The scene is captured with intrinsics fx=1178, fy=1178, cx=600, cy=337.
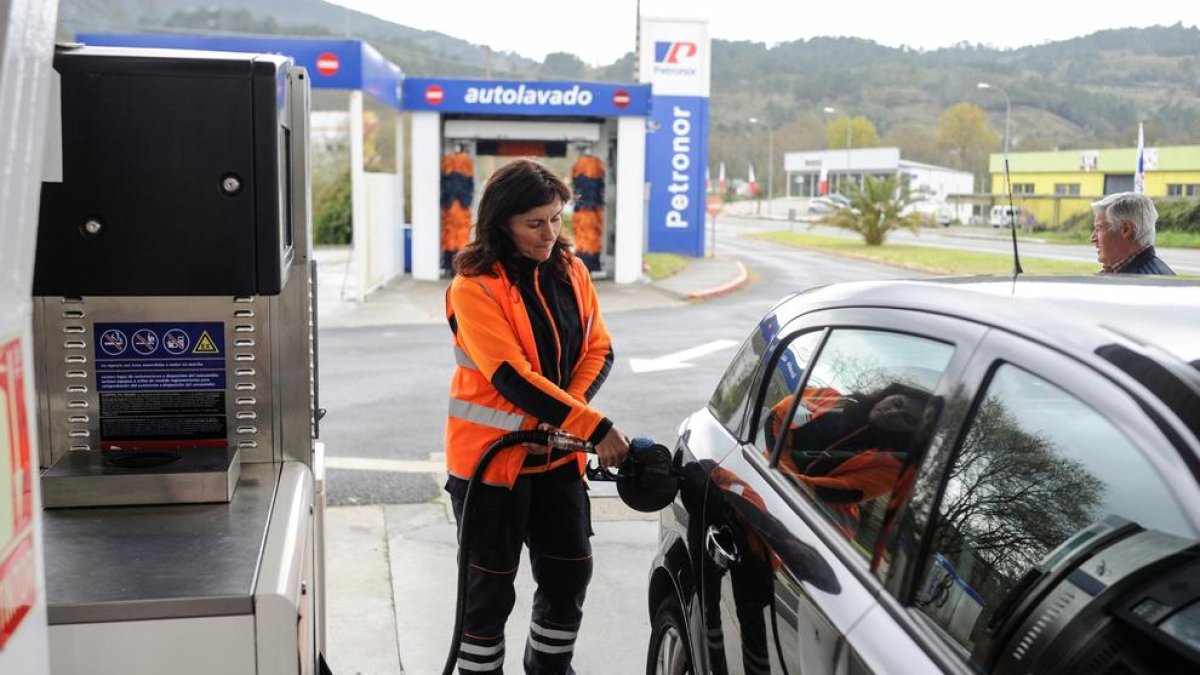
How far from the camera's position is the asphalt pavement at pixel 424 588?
4.62 meters

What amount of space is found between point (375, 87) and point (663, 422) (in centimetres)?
1083

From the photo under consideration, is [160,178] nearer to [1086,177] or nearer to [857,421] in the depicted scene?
[857,421]

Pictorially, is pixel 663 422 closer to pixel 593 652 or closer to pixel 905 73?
pixel 593 652

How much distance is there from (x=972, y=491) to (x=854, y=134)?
10923 centimetres

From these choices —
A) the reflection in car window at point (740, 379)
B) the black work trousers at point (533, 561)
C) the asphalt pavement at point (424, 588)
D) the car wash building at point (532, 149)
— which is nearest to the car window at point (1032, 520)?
the reflection in car window at point (740, 379)

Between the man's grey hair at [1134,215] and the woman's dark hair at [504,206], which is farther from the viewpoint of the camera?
the man's grey hair at [1134,215]

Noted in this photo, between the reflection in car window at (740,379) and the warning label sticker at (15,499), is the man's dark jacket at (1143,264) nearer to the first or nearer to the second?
the reflection in car window at (740,379)

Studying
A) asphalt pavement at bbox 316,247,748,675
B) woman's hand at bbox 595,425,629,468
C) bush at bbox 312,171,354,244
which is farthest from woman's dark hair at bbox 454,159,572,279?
bush at bbox 312,171,354,244

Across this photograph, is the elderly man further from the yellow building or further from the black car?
the yellow building

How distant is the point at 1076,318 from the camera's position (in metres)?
1.86

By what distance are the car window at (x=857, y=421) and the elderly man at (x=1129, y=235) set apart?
2.91 meters

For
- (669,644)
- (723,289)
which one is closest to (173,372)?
(669,644)

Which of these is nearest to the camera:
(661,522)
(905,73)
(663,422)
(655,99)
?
(661,522)

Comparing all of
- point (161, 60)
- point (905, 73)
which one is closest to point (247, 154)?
point (161, 60)
